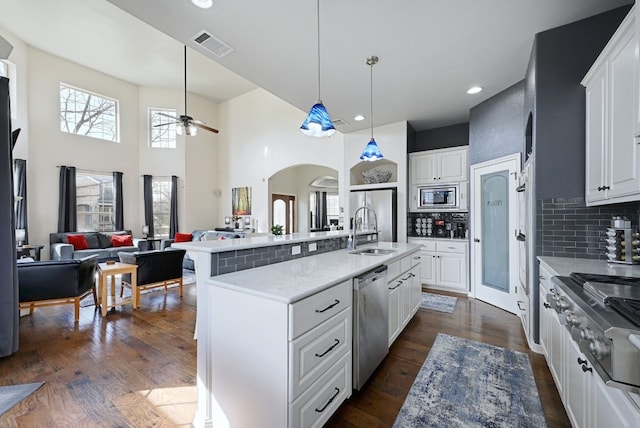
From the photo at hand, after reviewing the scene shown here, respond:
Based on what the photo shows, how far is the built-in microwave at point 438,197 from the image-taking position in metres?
4.68

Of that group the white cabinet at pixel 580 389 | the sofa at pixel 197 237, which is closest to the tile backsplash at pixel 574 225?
the white cabinet at pixel 580 389

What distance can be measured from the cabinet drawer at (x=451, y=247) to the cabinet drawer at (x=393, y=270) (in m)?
2.27

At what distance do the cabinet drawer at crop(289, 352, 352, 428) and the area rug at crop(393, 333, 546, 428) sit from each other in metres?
0.39

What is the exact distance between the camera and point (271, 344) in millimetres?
1366

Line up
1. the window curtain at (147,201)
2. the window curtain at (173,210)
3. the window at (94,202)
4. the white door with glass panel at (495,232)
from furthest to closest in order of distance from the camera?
the window curtain at (173,210) → the window curtain at (147,201) → the window at (94,202) → the white door with glass panel at (495,232)

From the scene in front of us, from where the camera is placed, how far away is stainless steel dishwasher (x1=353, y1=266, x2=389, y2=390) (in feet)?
6.11

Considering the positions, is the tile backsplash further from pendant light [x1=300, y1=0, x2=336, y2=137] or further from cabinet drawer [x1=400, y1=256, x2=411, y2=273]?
pendant light [x1=300, y1=0, x2=336, y2=137]

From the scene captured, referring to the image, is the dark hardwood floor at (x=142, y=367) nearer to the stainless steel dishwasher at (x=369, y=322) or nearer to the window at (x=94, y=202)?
the stainless steel dishwasher at (x=369, y=322)

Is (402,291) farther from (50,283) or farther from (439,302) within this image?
(50,283)

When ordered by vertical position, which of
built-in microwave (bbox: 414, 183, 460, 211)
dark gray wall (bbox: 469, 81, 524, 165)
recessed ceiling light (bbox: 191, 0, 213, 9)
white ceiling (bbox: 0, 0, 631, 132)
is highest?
white ceiling (bbox: 0, 0, 631, 132)

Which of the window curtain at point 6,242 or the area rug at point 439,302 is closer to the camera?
the window curtain at point 6,242

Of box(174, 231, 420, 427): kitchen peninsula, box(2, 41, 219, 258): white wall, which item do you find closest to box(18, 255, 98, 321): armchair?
box(174, 231, 420, 427): kitchen peninsula

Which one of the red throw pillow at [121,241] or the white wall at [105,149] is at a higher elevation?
the white wall at [105,149]

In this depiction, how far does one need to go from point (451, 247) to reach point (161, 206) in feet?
26.1
